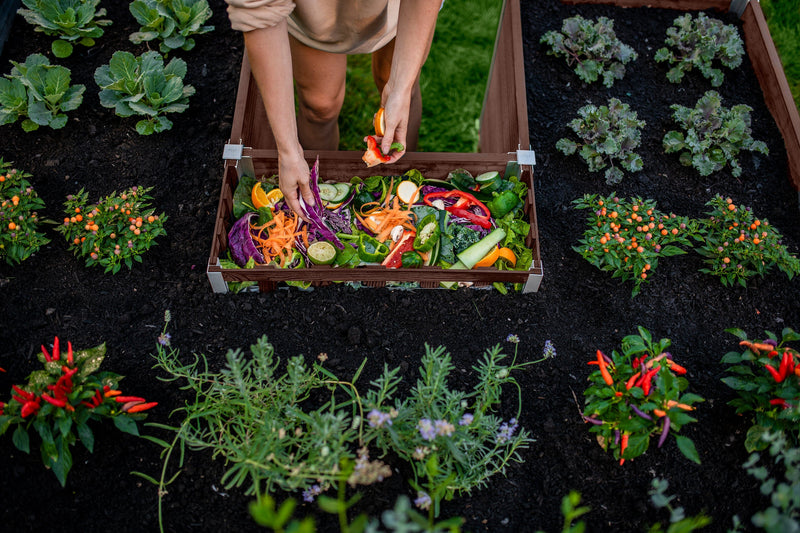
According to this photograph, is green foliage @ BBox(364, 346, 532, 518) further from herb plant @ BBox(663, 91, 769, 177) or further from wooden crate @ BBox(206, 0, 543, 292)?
herb plant @ BBox(663, 91, 769, 177)

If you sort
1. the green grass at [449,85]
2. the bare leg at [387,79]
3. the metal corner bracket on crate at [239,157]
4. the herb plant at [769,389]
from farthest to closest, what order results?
the green grass at [449,85] < the bare leg at [387,79] < the metal corner bracket on crate at [239,157] < the herb plant at [769,389]

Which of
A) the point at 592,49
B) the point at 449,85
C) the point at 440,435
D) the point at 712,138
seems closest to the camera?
the point at 440,435

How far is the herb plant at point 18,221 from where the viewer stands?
236 centimetres

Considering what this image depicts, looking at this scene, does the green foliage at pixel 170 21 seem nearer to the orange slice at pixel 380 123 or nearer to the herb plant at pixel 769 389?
the orange slice at pixel 380 123

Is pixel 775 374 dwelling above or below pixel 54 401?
above

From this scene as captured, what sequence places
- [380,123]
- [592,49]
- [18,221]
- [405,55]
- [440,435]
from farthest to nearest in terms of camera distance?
[592,49], [18,221], [380,123], [405,55], [440,435]

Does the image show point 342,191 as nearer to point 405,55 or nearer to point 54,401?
point 405,55

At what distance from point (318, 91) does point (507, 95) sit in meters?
0.94

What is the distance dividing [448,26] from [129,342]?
2750 mm

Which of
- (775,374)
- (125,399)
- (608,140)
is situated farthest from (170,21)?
(775,374)

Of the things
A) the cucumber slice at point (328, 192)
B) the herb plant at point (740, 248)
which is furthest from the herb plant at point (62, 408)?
the herb plant at point (740, 248)

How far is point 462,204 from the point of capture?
2.58 metres

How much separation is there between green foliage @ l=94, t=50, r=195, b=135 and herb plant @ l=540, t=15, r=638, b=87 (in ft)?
6.13

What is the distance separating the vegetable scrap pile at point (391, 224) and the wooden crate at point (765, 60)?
1.40 metres
